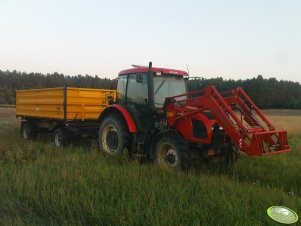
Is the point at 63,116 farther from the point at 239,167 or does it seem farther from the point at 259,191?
the point at 259,191

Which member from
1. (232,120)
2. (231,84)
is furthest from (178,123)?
(231,84)

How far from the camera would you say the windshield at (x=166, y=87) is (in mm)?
8641

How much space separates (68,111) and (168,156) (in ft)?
16.8

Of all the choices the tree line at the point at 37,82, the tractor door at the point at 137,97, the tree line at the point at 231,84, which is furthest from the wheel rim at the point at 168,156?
the tree line at the point at 37,82

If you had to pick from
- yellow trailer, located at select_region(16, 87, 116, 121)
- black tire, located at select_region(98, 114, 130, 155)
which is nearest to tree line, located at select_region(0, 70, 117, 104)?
yellow trailer, located at select_region(16, 87, 116, 121)

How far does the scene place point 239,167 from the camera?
8469 millimetres

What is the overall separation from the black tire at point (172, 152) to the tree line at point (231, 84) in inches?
2199

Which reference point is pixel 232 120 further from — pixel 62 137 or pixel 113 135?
pixel 62 137

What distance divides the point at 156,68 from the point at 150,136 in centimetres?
157

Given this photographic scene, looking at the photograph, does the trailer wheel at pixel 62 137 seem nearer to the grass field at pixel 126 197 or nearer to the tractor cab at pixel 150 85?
the tractor cab at pixel 150 85

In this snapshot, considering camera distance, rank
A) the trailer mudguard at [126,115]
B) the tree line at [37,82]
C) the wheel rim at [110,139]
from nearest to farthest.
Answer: the trailer mudguard at [126,115] → the wheel rim at [110,139] → the tree line at [37,82]

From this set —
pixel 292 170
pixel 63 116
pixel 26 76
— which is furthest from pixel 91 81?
pixel 292 170

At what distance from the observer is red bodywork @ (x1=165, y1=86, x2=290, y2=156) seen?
7.04 metres

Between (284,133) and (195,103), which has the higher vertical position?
(195,103)
